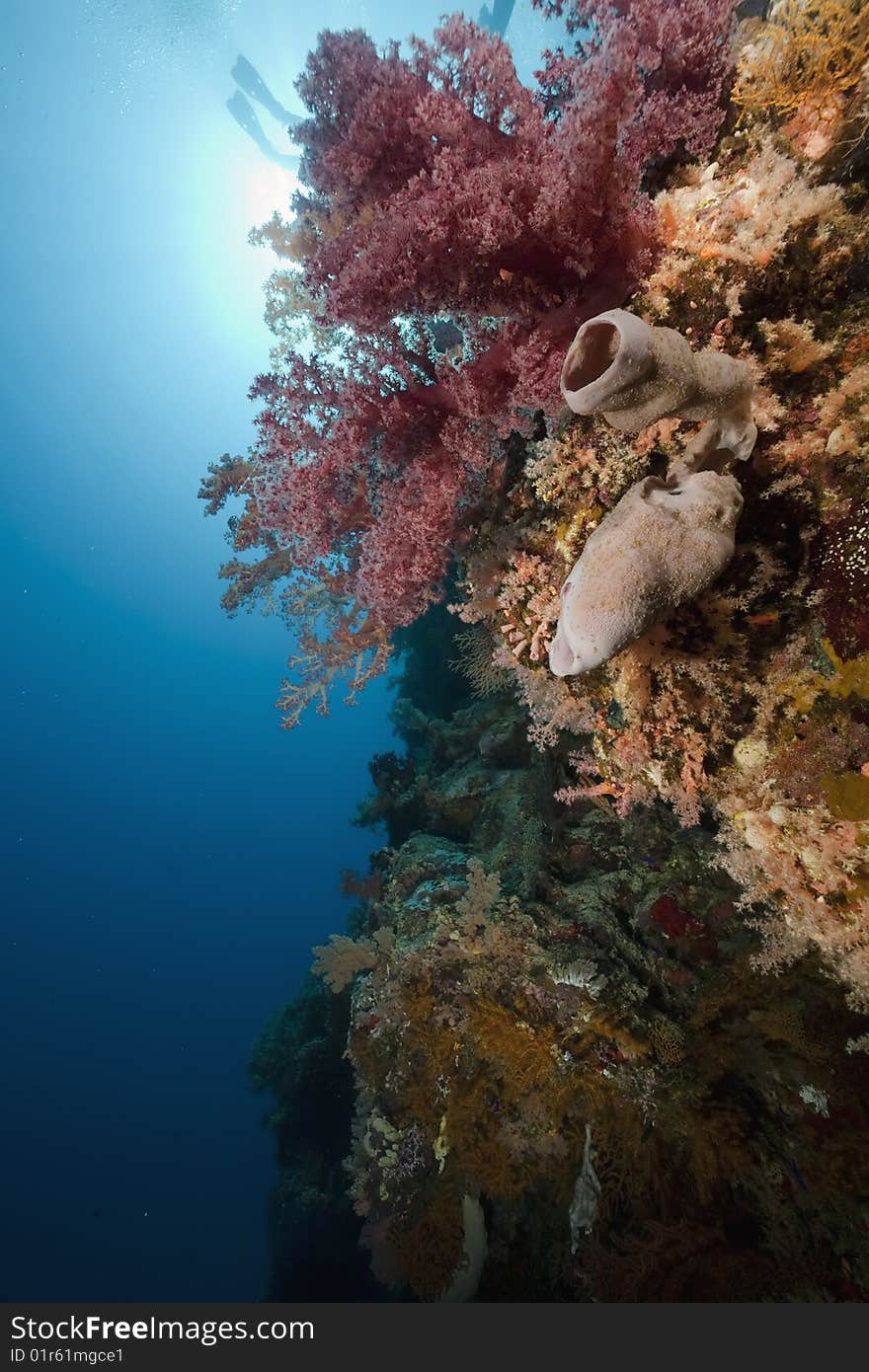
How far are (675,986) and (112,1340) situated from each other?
465cm

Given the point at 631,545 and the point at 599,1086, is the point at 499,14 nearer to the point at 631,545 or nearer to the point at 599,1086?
the point at 631,545

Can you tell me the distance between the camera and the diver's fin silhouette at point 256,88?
27.1 m

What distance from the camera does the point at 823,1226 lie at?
332cm

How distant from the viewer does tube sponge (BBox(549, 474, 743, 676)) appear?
2.00 meters

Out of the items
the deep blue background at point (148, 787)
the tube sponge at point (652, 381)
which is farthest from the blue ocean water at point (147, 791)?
the tube sponge at point (652, 381)

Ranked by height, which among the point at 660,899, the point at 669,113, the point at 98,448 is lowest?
the point at 660,899

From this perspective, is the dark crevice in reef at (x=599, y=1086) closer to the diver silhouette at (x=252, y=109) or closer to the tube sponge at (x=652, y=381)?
the tube sponge at (x=652, y=381)

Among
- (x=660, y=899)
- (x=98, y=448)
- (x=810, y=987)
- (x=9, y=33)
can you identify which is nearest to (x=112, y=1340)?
(x=660, y=899)

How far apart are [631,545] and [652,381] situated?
55cm

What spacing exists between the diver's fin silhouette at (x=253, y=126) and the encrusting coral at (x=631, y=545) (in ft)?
126

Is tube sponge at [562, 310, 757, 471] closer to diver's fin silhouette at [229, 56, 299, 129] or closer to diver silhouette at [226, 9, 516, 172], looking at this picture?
diver silhouette at [226, 9, 516, 172]

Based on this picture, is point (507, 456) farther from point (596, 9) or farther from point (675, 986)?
point (675, 986)

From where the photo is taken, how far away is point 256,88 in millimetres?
28047

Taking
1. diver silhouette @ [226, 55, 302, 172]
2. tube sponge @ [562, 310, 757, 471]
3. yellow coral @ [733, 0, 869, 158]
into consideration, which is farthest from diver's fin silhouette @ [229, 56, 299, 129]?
tube sponge @ [562, 310, 757, 471]
